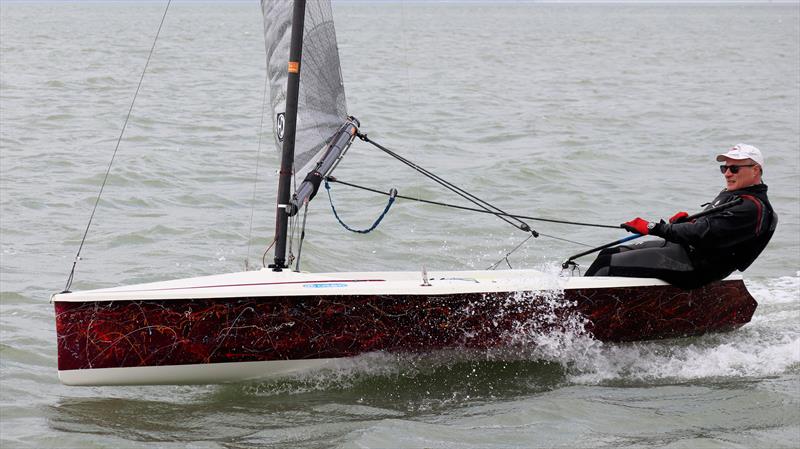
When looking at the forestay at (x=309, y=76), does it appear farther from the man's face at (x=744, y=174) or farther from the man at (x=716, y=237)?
the man's face at (x=744, y=174)

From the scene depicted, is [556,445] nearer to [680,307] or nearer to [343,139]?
[680,307]

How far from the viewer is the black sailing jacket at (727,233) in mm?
5430

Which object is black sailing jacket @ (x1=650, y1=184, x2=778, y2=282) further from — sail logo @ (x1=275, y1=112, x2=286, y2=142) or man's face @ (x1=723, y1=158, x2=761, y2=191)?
sail logo @ (x1=275, y1=112, x2=286, y2=142)

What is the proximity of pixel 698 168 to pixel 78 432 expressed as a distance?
928cm

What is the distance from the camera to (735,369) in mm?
5613

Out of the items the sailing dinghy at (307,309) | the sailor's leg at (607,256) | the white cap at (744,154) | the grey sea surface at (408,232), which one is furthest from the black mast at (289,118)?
the white cap at (744,154)

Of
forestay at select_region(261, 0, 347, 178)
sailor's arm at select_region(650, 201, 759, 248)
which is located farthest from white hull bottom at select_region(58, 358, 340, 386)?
sailor's arm at select_region(650, 201, 759, 248)

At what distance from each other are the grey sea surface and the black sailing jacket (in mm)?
525

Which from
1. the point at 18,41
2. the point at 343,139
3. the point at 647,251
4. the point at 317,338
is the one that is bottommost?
the point at 18,41

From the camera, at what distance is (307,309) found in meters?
5.03

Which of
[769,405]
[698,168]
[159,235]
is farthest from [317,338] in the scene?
[698,168]

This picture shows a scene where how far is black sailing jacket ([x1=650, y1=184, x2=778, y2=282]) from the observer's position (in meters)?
5.43

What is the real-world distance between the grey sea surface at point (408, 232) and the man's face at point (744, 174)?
0.90 metres

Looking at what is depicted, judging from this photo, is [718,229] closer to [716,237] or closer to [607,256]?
[716,237]
